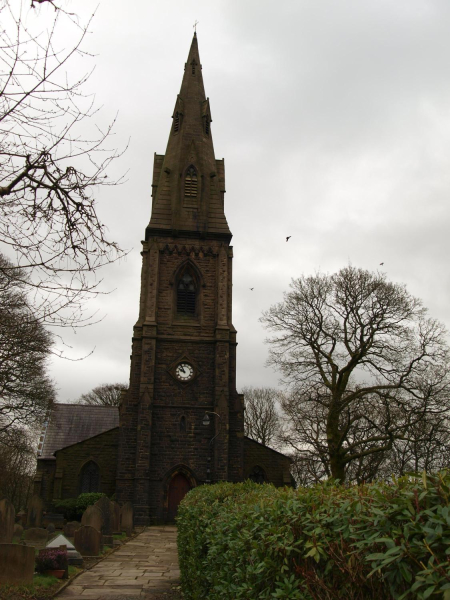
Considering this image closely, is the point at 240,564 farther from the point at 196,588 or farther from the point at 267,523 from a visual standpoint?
the point at 196,588

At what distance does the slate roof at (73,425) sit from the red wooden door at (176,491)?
9861mm

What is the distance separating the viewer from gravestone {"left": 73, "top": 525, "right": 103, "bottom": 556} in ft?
41.3

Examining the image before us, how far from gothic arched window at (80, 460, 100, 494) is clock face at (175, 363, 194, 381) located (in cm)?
670

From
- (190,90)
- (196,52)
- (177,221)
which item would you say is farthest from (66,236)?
(196,52)

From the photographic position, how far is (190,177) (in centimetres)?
3156

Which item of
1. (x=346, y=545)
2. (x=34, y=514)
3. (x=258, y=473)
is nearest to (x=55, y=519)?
(x=34, y=514)

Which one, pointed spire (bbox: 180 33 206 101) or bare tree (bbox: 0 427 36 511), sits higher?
pointed spire (bbox: 180 33 206 101)

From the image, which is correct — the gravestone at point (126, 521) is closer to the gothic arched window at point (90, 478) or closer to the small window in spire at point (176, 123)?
the gothic arched window at point (90, 478)

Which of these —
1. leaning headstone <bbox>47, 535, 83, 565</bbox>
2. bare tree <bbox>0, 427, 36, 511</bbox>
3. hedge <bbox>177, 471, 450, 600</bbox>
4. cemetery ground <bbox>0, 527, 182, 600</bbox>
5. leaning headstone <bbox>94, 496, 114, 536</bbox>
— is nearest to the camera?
hedge <bbox>177, 471, 450, 600</bbox>

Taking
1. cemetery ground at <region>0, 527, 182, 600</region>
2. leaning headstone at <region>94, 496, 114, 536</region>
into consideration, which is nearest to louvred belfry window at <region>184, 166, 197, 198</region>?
leaning headstone at <region>94, 496, 114, 536</region>

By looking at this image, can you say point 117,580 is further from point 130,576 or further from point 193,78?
point 193,78

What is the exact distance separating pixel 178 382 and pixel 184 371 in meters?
0.66

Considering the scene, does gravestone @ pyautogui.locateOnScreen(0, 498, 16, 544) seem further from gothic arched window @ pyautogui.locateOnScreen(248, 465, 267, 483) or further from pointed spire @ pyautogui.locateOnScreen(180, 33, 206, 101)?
pointed spire @ pyautogui.locateOnScreen(180, 33, 206, 101)

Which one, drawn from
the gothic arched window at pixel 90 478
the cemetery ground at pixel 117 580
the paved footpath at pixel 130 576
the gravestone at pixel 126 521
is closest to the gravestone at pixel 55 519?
the gravestone at pixel 126 521
